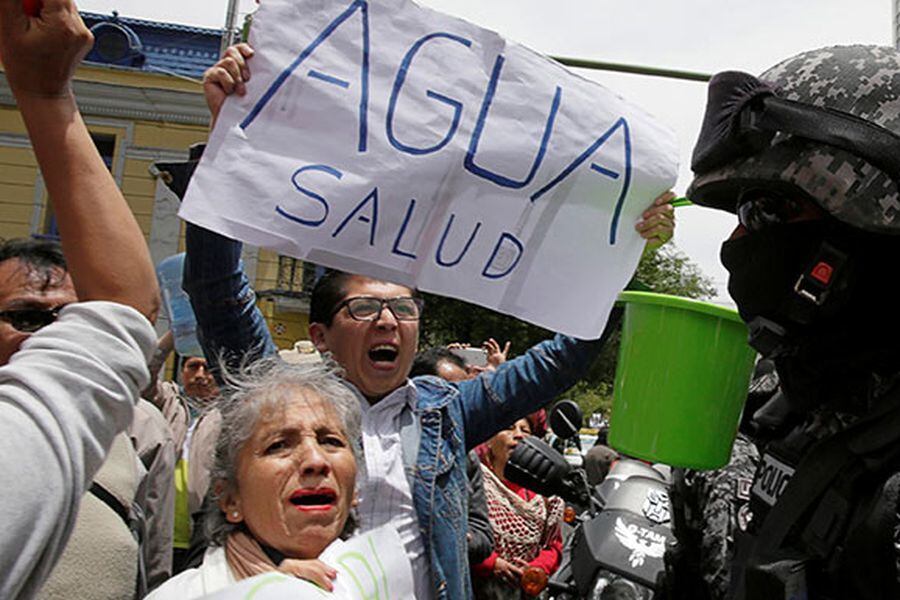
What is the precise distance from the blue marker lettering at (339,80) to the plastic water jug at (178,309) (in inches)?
65.9

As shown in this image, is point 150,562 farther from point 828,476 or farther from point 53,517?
point 828,476

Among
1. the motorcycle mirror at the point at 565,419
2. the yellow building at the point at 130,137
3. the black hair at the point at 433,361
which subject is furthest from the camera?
the yellow building at the point at 130,137

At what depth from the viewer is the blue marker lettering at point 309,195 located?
2.18m

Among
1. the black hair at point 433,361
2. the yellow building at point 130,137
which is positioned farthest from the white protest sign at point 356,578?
the yellow building at point 130,137

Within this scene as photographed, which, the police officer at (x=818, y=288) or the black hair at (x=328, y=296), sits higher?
the police officer at (x=818, y=288)

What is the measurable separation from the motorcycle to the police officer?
0.71m

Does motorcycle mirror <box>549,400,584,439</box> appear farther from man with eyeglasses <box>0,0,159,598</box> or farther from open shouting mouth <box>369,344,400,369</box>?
man with eyeglasses <box>0,0,159,598</box>

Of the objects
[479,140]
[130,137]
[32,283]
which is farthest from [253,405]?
[130,137]

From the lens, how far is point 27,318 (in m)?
2.09

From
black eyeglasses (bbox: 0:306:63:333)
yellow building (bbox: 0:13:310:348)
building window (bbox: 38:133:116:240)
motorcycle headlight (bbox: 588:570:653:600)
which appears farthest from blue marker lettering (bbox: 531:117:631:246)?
building window (bbox: 38:133:116:240)

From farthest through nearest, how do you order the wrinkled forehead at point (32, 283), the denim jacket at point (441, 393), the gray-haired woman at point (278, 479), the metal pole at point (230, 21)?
the metal pole at point (230, 21) < the denim jacket at point (441, 393) < the wrinkled forehead at point (32, 283) < the gray-haired woman at point (278, 479)

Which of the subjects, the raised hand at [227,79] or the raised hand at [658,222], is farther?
the raised hand at [658,222]

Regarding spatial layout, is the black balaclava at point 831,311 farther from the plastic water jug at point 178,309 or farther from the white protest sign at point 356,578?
the plastic water jug at point 178,309

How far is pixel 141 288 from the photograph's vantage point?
50.2 inches
